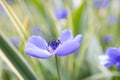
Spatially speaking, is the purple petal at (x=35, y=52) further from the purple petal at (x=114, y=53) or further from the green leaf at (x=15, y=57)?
the purple petal at (x=114, y=53)

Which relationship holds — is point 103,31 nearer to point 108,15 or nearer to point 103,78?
point 108,15

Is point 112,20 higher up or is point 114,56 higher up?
point 112,20

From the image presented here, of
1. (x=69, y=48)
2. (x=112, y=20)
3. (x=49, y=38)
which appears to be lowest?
(x=69, y=48)

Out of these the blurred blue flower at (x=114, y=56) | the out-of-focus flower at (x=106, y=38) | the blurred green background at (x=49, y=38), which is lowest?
A: the blurred blue flower at (x=114, y=56)

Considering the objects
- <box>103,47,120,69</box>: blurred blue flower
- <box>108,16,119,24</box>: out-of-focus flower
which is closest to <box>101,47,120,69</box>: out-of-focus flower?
<box>103,47,120,69</box>: blurred blue flower

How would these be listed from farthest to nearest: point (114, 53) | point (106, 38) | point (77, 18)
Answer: point (106, 38)
point (77, 18)
point (114, 53)

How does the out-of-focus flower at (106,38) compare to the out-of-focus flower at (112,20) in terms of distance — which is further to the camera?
the out-of-focus flower at (112,20)

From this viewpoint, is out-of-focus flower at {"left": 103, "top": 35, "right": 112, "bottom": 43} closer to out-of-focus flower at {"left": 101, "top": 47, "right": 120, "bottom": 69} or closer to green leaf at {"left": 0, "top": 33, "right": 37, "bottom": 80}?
out-of-focus flower at {"left": 101, "top": 47, "right": 120, "bottom": 69}

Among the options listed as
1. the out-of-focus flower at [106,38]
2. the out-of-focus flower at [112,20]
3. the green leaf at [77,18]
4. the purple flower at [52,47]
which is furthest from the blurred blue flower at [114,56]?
the out-of-focus flower at [112,20]

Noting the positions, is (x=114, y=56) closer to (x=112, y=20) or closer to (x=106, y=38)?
(x=106, y=38)

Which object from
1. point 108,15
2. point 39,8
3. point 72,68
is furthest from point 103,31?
point 72,68

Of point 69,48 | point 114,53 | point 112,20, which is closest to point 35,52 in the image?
point 69,48

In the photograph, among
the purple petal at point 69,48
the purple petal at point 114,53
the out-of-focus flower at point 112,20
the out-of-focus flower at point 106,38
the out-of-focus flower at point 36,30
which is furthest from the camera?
the out-of-focus flower at point 112,20
